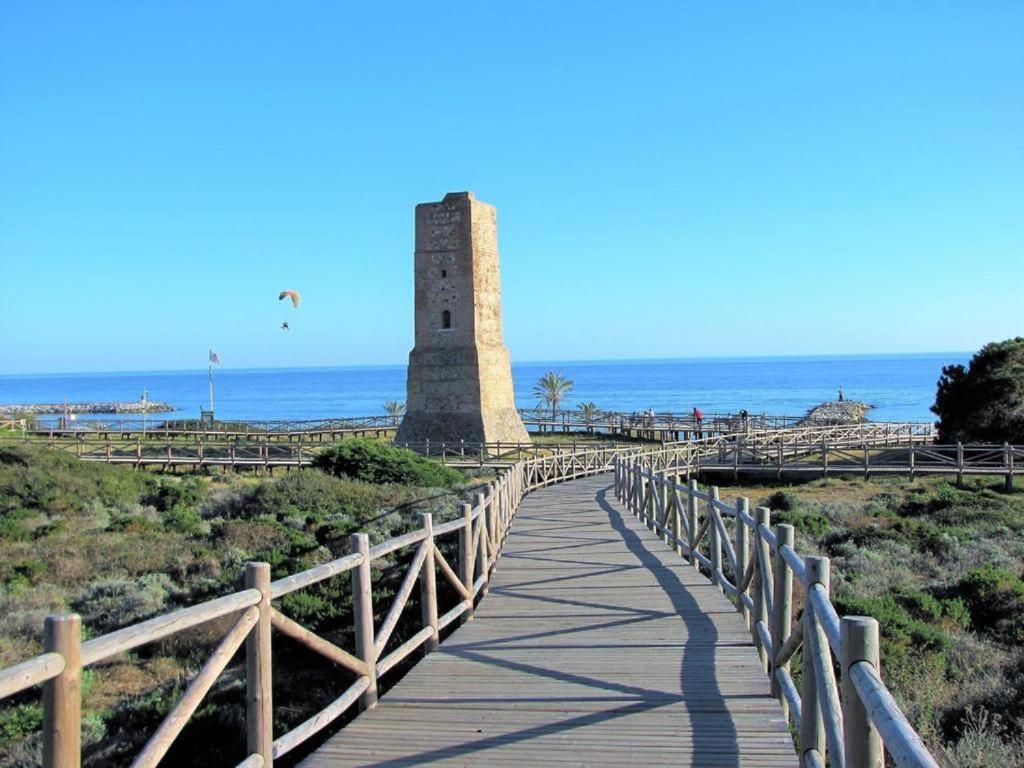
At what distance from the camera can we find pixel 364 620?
5215 millimetres

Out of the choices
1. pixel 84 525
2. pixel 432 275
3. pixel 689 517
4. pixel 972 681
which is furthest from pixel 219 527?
pixel 432 275

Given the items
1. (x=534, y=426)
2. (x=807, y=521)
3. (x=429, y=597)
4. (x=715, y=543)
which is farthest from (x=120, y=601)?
(x=534, y=426)

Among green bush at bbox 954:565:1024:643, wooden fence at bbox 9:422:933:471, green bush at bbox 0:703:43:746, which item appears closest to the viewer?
green bush at bbox 0:703:43:746

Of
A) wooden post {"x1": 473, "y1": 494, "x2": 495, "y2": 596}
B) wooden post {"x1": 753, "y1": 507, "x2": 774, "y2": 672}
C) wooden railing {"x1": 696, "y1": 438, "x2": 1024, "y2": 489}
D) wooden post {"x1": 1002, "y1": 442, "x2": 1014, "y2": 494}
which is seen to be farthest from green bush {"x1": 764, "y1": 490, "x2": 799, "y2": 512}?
wooden post {"x1": 753, "y1": 507, "x2": 774, "y2": 672}

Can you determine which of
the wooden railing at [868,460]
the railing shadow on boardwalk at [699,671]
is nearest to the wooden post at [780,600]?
the railing shadow on boardwalk at [699,671]

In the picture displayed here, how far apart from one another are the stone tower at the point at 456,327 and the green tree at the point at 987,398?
15551 millimetres

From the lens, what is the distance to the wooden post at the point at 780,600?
16.8 feet

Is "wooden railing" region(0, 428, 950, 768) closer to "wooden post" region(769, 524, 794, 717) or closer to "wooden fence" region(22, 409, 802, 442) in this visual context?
"wooden post" region(769, 524, 794, 717)

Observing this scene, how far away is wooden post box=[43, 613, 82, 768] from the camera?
2.89 m

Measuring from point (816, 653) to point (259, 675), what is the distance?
2.43 metres

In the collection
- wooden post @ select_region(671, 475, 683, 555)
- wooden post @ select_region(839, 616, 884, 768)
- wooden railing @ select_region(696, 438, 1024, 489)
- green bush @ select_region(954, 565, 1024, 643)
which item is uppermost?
wooden post @ select_region(839, 616, 884, 768)

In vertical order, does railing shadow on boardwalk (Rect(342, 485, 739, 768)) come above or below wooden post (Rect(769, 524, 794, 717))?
below

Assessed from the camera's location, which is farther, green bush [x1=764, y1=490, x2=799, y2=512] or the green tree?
the green tree

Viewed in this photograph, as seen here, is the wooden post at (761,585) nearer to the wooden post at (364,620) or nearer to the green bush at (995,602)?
the wooden post at (364,620)
